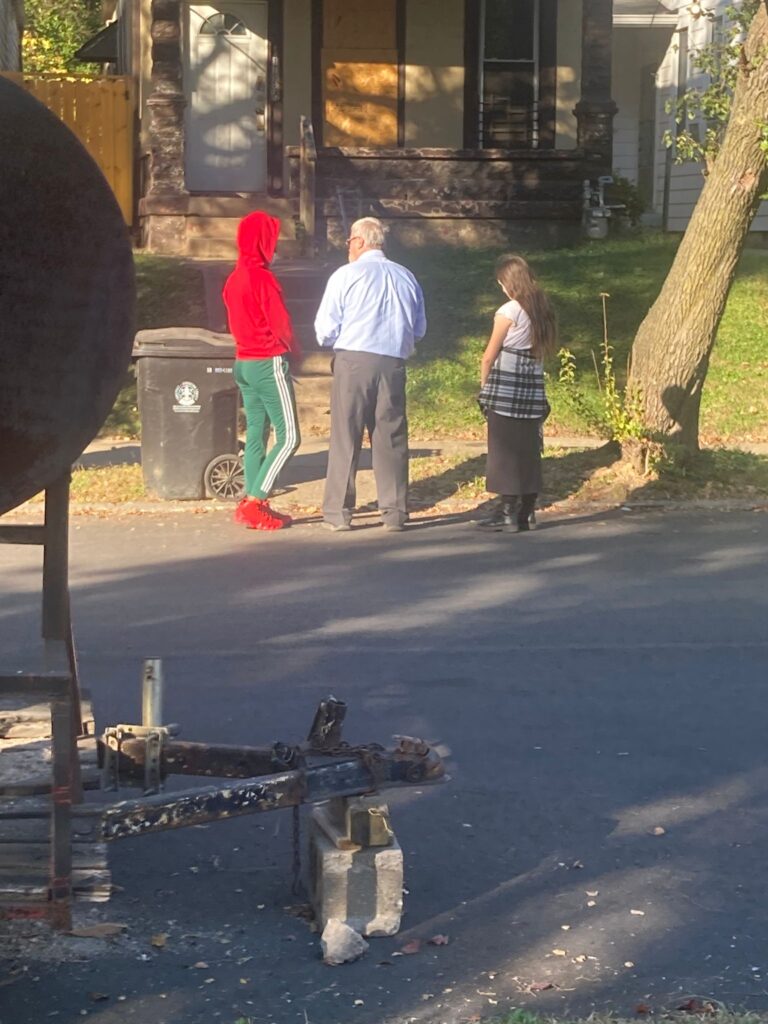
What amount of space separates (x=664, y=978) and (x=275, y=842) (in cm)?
152

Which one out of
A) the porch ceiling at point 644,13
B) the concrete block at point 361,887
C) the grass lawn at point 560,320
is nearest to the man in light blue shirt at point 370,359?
the grass lawn at point 560,320

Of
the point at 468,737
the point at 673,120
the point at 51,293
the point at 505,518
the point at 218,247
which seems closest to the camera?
the point at 51,293

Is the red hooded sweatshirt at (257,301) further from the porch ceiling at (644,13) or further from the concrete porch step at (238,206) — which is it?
the porch ceiling at (644,13)

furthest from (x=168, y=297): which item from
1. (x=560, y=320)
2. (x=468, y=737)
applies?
(x=468, y=737)

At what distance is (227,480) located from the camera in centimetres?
1108

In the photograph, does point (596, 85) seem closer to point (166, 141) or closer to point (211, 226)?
point (211, 226)

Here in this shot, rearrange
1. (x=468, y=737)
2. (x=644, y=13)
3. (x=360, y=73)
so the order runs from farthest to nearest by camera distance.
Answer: (x=644, y=13) → (x=360, y=73) → (x=468, y=737)

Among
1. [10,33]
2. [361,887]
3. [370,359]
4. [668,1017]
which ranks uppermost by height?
[10,33]

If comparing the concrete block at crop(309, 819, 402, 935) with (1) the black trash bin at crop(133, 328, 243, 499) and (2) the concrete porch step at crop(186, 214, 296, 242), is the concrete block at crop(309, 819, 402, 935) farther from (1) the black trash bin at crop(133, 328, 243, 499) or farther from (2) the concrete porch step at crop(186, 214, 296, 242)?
(2) the concrete porch step at crop(186, 214, 296, 242)

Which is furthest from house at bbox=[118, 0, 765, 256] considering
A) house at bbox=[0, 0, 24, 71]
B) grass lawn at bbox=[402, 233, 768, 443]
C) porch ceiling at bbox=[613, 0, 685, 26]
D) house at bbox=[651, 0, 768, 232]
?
porch ceiling at bbox=[613, 0, 685, 26]

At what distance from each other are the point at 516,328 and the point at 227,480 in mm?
2491

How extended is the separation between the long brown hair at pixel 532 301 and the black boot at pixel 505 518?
1007mm

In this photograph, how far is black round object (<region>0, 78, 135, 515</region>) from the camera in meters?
3.60

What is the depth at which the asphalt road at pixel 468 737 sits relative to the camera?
413cm
